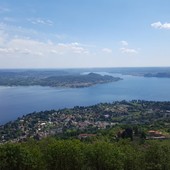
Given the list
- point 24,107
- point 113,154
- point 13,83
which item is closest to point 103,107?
point 24,107

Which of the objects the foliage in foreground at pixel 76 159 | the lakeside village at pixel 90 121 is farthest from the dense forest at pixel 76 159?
the lakeside village at pixel 90 121

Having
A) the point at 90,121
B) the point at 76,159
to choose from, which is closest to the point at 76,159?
the point at 76,159

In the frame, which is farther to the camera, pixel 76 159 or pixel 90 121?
pixel 90 121

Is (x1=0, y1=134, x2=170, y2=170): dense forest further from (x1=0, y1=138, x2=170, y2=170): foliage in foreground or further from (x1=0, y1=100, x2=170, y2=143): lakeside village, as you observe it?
(x1=0, y1=100, x2=170, y2=143): lakeside village

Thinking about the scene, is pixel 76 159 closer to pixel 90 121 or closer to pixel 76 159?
pixel 76 159

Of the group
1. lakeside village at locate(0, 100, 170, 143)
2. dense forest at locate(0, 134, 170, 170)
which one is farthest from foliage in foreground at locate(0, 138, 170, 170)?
lakeside village at locate(0, 100, 170, 143)

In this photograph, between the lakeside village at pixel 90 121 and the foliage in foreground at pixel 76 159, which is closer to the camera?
the foliage in foreground at pixel 76 159

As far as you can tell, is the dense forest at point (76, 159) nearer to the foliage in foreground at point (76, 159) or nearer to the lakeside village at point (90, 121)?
the foliage in foreground at point (76, 159)

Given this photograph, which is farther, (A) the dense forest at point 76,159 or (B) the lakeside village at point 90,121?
(B) the lakeside village at point 90,121

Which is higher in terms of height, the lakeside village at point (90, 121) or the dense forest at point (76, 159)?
the dense forest at point (76, 159)

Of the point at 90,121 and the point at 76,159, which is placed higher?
the point at 76,159
